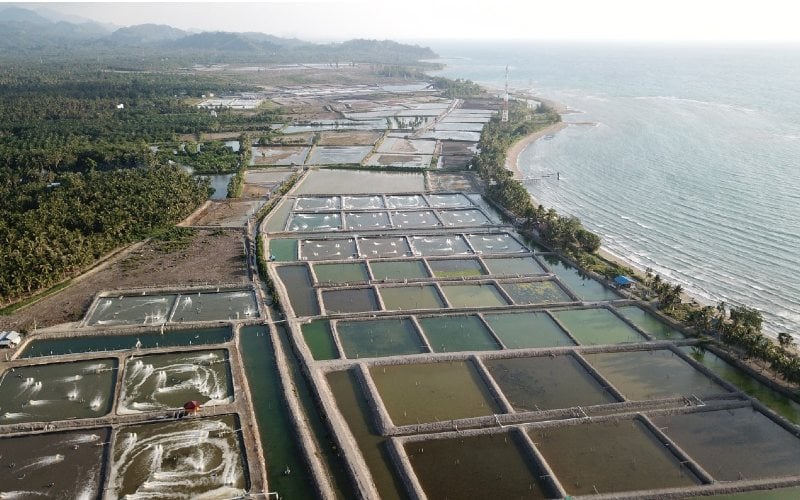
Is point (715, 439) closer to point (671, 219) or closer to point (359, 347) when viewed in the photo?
point (359, 347)

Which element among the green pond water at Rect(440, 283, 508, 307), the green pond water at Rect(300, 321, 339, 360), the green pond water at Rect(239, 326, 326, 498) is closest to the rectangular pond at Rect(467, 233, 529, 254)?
the green pond water at Rect(440, 283, 508, 307)

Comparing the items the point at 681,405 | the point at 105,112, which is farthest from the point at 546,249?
the point at 105,112

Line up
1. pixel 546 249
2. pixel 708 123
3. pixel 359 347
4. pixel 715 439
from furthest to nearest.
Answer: pixel 708 123
pixel 546 249
pixel 359 347
pixel 715 439

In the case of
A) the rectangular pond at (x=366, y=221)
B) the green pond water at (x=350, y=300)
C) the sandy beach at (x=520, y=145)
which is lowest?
the green pond water at (x=350, y=300)

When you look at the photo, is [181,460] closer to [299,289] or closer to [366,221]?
[299,289]

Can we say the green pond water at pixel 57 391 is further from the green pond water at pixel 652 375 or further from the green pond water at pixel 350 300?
the green pond water at pixel 652 375

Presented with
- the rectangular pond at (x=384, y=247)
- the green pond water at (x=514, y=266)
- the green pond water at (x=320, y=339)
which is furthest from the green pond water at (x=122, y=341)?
the green pond water at (x=514, y=266)

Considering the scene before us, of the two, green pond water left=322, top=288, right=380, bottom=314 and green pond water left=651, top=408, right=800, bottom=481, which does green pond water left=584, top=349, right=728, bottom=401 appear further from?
green pond water left=322, top=288, right=380, bottom=314
